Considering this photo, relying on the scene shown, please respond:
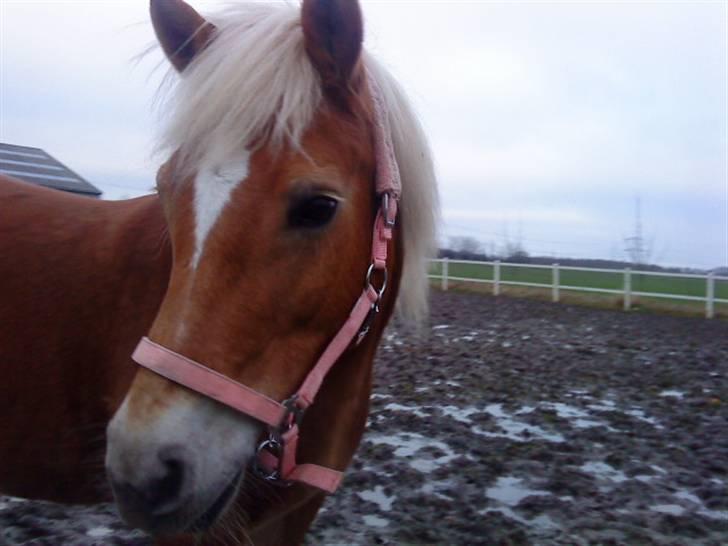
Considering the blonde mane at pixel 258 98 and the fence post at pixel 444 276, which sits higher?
the blonde mane at pixel 258 98

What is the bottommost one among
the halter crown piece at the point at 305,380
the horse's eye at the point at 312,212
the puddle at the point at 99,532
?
the puddle at the point at 99,532

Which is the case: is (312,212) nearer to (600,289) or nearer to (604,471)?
(604,471)

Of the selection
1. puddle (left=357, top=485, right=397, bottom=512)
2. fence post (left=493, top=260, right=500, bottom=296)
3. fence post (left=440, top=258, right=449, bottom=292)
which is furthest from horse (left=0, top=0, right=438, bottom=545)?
fence post (left=440, top=258, right=449, bottom=292)

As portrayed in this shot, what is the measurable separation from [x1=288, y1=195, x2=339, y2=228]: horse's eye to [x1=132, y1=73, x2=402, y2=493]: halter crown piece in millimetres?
194

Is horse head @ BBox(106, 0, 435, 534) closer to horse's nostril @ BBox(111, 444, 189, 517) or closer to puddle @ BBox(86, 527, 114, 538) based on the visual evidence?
horse's nostril @ BBox(111, 444, 189, 517)

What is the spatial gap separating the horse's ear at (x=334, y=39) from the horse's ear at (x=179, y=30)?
385 millimetres

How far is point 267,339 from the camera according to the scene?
1500 mm

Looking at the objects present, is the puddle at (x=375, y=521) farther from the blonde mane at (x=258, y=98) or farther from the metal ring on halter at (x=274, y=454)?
the blonde mane at (x=258, y=98)

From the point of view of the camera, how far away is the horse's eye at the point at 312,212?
58.9 inches

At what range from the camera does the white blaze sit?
1475 mm

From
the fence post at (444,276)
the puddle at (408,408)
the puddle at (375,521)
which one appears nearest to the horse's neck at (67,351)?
the puddle at (375,521)

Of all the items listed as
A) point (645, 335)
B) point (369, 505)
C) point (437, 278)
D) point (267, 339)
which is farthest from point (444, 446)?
point (437, 278)

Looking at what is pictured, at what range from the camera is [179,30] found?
75.7 inches

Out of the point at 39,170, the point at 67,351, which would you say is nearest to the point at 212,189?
the point at 67,351
